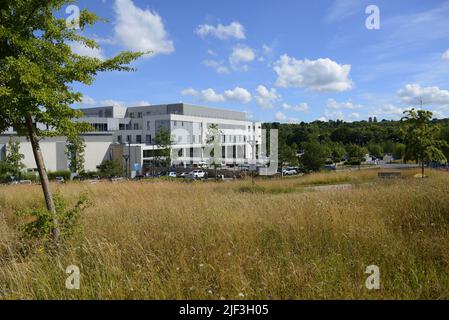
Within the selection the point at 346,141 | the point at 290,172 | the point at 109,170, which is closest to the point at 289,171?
the point at 290,172

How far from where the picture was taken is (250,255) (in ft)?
14.9

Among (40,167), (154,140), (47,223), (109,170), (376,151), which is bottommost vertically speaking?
(109,170)

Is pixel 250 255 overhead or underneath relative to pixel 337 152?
underneath

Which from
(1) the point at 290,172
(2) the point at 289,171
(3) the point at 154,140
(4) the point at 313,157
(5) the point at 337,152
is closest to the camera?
(4) the point at 313,157

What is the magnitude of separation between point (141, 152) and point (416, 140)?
172 ft

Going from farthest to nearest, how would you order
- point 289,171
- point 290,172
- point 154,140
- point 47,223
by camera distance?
point 154,140
point 289,171
point 290,172
point 47,223

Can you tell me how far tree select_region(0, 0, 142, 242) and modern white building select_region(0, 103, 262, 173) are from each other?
44902 mm

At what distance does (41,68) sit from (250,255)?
398cm

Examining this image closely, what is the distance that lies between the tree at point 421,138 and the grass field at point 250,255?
19170 mm

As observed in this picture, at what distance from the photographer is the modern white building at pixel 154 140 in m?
61.4

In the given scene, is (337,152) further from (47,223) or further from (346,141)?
(47,223)
